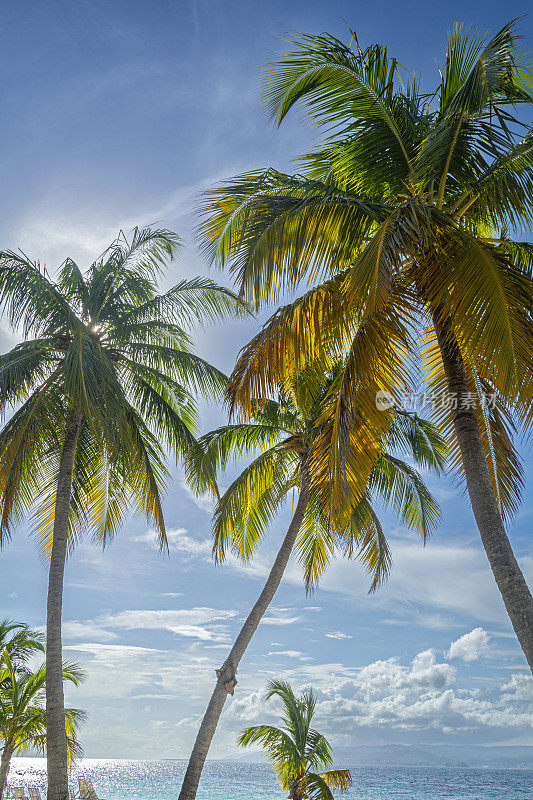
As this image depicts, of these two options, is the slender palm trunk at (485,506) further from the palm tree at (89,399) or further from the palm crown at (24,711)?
the palm crown at (24,711)

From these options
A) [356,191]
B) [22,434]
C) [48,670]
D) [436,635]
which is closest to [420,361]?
[356,191]

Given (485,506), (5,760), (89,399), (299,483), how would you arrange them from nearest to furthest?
(485,506) → (89,399) → (299,483) → (5,760)

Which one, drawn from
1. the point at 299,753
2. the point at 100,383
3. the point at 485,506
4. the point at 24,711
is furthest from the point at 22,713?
the point at 485,506

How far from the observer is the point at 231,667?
11367 mm

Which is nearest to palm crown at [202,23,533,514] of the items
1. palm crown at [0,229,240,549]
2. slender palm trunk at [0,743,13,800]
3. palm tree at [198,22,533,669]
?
palm tree at [198,22,533,669]

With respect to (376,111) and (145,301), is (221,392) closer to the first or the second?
(145,301)

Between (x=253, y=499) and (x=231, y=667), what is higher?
(x=253, y=499)

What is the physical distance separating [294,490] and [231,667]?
12.1 feet

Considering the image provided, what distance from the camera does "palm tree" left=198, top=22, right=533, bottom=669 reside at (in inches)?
236

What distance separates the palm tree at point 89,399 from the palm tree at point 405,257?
3768 mm

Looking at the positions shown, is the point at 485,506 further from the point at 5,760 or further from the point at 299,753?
the point at 5,760

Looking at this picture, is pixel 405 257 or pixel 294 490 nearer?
pixel 405 257

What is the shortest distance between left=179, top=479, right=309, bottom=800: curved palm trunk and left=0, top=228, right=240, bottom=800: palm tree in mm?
2181

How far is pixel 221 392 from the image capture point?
12852 mm
